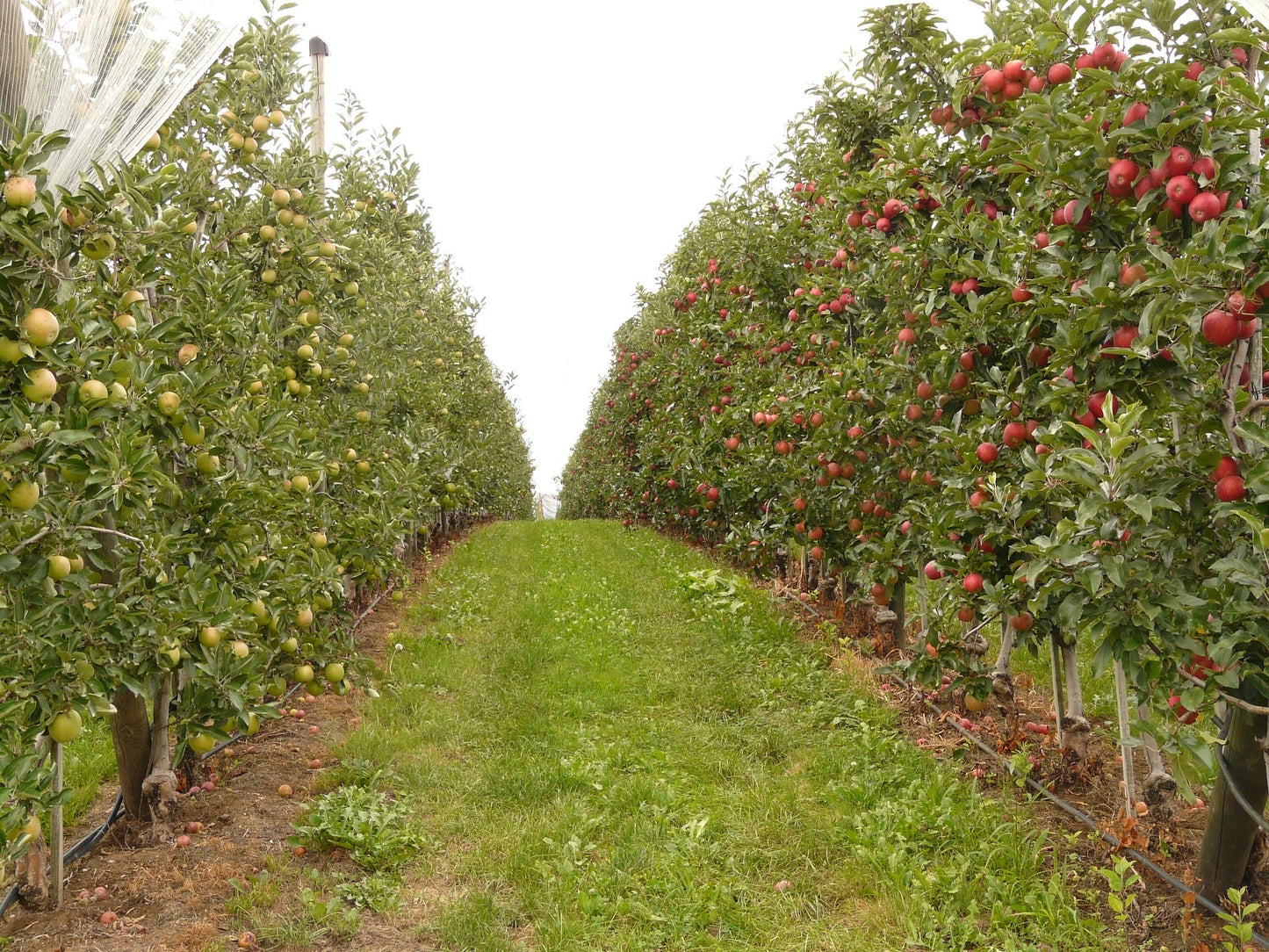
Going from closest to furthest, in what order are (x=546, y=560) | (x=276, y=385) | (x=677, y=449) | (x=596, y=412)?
(x=276, y=385) < (x=677, y=449) < (x=546, y=560) < (x=596, y=412)

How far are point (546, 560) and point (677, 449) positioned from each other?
10.7 feet

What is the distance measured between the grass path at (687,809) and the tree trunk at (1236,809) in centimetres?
51

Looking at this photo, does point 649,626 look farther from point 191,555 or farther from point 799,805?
point 191,555

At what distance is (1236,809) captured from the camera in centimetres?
303

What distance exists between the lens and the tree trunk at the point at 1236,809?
301 cm

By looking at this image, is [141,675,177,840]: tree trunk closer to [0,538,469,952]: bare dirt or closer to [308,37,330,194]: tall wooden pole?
[0,538,469,952]: bare dirt

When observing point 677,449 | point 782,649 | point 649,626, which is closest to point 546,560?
point 677,449

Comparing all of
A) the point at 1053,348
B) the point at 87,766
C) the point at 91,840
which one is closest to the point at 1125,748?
the point at 1053,348

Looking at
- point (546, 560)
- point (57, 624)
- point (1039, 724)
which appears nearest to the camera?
point (57, 624)

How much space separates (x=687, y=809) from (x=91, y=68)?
13.0 ft

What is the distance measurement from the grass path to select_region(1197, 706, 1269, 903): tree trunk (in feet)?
1.66

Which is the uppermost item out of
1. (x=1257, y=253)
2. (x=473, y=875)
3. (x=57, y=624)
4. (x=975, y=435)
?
(x=1257, y=253)

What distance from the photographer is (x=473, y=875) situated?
3699 mm

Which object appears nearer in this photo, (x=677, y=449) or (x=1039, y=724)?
(x=1039, y=724)
